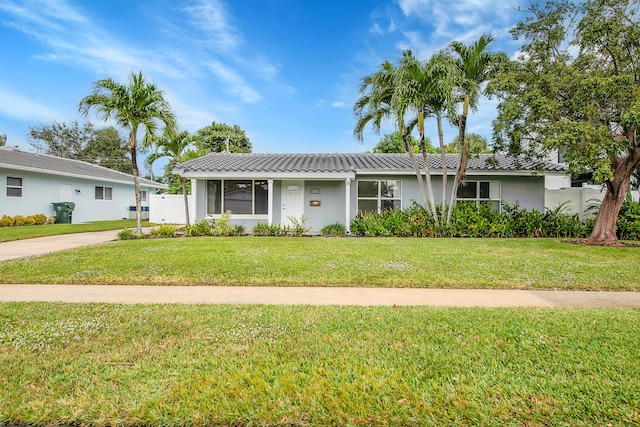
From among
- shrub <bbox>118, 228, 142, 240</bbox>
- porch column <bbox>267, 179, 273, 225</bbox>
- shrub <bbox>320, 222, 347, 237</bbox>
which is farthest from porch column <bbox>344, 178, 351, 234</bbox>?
shrub <bbox>118, 228, 142, 240</bbox>

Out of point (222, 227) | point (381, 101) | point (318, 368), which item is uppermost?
point (381, 101)

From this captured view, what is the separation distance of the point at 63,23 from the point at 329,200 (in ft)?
41.1

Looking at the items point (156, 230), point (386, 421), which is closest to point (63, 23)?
point (156, 230)

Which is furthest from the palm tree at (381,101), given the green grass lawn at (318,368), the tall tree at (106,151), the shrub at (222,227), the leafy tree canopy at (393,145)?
the tall tree at (106,151)

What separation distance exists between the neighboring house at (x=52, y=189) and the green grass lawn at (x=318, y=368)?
17.0 meters

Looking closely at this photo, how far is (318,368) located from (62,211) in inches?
829

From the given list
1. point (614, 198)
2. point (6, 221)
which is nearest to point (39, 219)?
point (6, 221)

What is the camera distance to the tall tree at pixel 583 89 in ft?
28.0

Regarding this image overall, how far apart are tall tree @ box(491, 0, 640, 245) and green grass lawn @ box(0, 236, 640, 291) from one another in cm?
261

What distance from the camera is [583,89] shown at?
865cm

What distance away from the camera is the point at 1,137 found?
126 ft

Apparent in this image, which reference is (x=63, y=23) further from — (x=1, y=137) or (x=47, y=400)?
(x=1, y=137)

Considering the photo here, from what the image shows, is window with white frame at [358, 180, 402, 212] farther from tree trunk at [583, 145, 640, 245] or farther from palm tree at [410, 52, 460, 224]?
tree trunk at [583, 145, 640, 245]

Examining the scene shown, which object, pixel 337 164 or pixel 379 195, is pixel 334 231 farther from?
pixel 337 164
